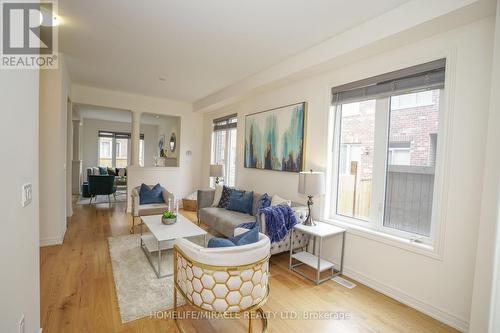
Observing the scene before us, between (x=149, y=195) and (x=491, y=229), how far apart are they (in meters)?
4.60

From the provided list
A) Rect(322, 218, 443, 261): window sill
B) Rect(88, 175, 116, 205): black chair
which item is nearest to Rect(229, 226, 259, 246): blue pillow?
Rect(322, 218, 443, 261): window sill

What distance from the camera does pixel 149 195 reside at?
4605 mm

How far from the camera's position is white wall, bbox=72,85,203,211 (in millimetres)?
5363

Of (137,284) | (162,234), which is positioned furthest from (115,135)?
(137,284)

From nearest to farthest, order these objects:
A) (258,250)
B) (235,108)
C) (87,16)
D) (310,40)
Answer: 1. (258,250)
2. (87,16)
3. (310,40)
4. (235,108)

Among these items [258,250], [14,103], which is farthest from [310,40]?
[14,103]

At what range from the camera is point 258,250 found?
173 cm

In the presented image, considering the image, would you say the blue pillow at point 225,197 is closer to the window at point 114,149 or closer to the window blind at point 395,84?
the window blind at point 395,84

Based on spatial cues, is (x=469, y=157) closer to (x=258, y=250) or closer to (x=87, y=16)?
(x=258, y=250)

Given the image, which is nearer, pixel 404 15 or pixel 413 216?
pixel 404 15

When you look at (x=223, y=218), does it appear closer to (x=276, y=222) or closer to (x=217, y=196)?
(x=217, y=196)

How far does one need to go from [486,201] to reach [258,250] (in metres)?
→ 1.67

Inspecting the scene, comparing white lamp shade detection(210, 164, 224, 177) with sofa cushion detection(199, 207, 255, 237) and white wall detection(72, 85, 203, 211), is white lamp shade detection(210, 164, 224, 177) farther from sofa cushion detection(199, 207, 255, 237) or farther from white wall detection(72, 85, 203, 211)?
white wall detection(72, 85, 203, 211)

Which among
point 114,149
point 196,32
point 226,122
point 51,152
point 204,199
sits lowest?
point 204,199
